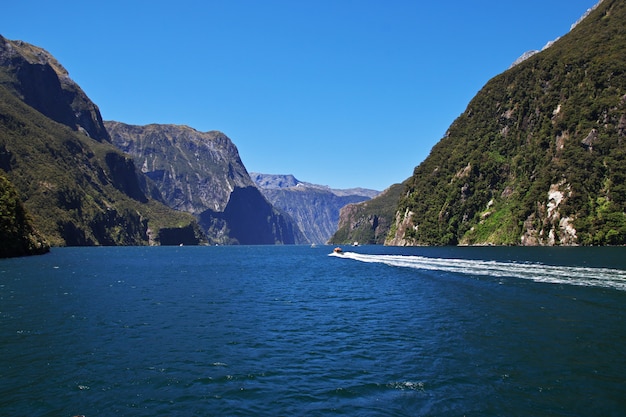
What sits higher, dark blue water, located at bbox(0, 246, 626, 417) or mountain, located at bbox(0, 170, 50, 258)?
mountain, located at bbox(0, 170, 50, 258)

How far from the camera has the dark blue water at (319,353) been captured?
22.0 metres

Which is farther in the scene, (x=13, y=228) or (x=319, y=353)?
(x=13, y=228)

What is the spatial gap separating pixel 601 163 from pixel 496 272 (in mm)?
153982

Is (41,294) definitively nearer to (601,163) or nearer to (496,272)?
(496,272)

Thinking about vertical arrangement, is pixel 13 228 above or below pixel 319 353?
above

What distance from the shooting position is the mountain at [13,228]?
134125mm

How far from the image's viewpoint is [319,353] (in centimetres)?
3106

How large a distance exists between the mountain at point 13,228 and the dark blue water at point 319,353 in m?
89.7

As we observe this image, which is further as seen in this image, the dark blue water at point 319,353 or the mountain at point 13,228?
the mountain at point 13,228

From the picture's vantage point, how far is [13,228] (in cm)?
13912

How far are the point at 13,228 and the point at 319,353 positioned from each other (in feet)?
463

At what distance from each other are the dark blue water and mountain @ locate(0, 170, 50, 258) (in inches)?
3531

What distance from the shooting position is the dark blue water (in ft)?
72.3

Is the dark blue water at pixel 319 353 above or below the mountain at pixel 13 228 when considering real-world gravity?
below
